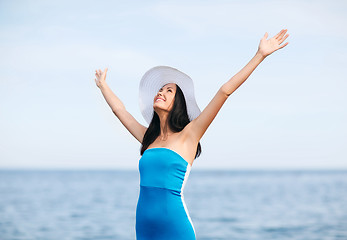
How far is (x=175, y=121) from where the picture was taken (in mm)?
3428

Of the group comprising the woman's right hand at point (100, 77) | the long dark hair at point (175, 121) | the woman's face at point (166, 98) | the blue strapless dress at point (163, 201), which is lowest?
the blue strapless dress at point (163, 201)

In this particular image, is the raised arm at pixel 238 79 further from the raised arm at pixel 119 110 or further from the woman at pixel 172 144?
the raised arm at pixel 119 110

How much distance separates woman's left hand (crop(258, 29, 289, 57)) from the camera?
3.03 meters

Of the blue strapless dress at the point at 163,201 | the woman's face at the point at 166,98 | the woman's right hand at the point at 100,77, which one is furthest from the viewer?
the woman's right hand at the point at 100,77

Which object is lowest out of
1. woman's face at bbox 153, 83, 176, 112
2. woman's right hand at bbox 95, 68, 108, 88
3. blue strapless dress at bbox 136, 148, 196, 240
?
Answer: blue strapless dress at bbox 136, 148, 196, 240

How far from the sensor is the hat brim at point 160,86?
351cm

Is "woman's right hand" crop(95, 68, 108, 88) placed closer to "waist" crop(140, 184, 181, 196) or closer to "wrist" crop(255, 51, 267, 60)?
"waist" crop(140, 184, 181, 196)

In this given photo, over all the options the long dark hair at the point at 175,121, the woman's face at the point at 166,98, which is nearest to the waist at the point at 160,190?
the long dark hair at the point at 175,121

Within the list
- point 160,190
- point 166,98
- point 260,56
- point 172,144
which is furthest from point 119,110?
point 260,56

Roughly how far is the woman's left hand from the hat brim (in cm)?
64

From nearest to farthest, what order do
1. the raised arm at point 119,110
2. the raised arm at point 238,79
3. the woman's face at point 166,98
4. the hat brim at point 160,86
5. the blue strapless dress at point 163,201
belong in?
1. the raised arm at point 238,79
2. the blue strapless dress at point 163,201
3. the woman's face at point 166,98
4. the hat brim at point 160,86
5. the raised arm at point 119,110

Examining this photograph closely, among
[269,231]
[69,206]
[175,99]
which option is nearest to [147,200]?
[175,99]

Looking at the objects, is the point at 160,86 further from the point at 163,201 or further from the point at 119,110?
the point at 163,201

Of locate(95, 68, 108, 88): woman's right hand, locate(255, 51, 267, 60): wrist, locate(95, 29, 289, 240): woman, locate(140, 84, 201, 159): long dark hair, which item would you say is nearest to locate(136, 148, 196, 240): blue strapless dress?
locate(95, 29, 289, 240): woman
